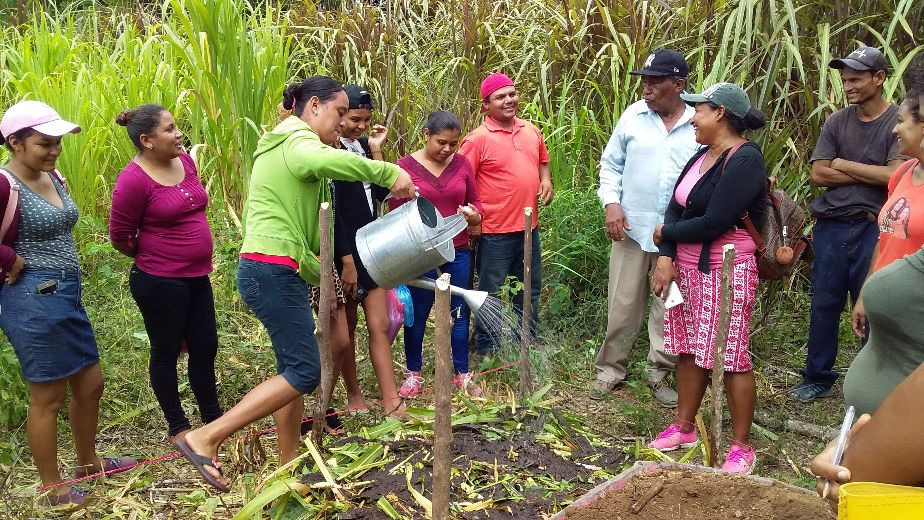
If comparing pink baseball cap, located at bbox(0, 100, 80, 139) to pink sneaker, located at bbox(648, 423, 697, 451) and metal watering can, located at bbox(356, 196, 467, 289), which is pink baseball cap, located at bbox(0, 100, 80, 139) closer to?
metal watering can, located at bbox(356, 196, 467, 289)

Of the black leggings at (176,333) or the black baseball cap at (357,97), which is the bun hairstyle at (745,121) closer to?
the black baseball cap at (357,97)

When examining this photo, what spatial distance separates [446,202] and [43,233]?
6.46ft

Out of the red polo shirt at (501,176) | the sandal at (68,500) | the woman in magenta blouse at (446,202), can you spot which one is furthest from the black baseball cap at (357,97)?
the sandal at (68,500)

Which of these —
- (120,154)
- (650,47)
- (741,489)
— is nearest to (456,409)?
(741,489)

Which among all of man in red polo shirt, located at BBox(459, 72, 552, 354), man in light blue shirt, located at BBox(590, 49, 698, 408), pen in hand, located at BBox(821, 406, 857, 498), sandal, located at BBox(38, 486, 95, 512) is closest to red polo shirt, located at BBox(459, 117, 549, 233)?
→ man in red polo shirt, located at BBox(459, 72, 552, 354)

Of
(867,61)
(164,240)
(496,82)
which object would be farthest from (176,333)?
(867,61)

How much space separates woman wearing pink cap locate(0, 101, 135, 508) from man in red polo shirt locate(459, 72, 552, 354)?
2.20m

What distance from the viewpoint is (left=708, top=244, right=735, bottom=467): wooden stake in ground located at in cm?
345

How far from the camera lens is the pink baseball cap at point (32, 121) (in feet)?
11.5

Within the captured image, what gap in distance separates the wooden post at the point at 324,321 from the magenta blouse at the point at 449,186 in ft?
3.68

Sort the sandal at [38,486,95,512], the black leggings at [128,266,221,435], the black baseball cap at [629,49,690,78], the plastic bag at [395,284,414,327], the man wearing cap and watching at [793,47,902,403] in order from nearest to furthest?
the sandal at [38,486,95,512] < the black leggings at [128,266,221,435] < the man wearing cap and watching at [793,47,902,403] < the black baseball cap at [629,49,690,78] < the plastic bag at [395,284,414,327]

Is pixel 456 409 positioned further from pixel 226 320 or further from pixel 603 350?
pixel 226 320

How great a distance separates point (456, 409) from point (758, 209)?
1.64 metres

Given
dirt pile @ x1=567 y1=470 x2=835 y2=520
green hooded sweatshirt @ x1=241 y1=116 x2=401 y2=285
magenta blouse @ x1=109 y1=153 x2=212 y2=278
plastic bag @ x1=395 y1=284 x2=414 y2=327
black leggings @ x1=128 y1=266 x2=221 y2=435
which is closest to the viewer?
dirt pile @ x1=567 y1=470 x2=835 y2=520
